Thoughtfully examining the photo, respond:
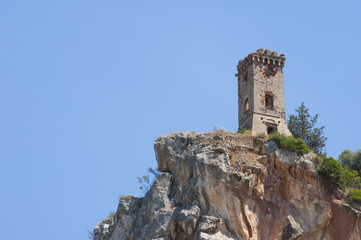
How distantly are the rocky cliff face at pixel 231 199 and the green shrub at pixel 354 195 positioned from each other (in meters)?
0.59

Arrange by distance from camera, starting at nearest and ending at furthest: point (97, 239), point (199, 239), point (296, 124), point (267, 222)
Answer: point (199, 239)
point (267, 222)
point (97, 239)
point (296, 124)

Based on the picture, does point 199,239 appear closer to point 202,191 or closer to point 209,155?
point 202,191

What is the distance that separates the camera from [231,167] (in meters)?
39.5

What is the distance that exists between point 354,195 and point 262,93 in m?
9.82

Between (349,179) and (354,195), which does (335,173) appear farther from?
(354,195)

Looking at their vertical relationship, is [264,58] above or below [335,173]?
above

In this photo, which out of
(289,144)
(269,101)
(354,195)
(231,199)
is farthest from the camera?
A: (269,101)

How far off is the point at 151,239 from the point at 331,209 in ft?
34.7

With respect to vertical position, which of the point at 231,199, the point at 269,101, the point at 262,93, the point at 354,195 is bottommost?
the point at 231,199

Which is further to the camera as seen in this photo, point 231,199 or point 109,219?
point 109,219

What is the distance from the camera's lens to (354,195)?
4053 centimetres

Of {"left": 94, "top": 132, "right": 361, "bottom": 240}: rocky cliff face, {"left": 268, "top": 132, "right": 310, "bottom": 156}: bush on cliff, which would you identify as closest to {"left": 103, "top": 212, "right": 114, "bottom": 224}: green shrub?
{"left": 94, "top": 132, "right": 361, "bottom": 240}: rocky cliff face

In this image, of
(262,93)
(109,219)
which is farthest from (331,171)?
(109,219)

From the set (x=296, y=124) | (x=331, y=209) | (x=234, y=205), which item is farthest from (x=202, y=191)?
(x=296, y=124)
